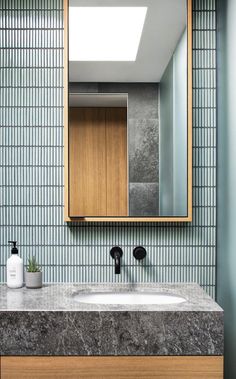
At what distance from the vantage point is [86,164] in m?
1.91

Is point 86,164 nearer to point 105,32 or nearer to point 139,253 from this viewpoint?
point 139,253

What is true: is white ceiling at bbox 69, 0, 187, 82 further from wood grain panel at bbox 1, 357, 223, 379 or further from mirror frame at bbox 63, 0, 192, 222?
wood grain panel at bbox 1, 357, 223, 379

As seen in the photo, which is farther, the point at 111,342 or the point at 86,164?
the point at 86,164

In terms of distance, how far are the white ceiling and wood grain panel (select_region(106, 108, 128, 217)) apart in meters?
0.18

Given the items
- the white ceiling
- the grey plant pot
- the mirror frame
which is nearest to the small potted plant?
the grey plant pot

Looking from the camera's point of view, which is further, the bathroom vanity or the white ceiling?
the white ceiling

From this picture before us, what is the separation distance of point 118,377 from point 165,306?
31 centimetres

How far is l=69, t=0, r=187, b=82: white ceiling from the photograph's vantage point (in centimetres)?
190

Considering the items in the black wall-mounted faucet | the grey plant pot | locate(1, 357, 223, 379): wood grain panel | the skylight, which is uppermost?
the skylight

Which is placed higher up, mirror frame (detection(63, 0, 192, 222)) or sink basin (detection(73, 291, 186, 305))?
mirror frame (detection(63, 0, 192, 222))

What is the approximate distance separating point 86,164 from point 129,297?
2.16 ft

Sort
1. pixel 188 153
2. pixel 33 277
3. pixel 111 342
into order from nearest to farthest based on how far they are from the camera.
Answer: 1. pixel 111 342
2. pixel 33 277
3. pixel 188 153

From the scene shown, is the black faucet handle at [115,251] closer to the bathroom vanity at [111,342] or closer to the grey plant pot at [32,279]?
the grey plant pot at [32,279]

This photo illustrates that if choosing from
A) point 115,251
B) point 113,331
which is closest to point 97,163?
point 115,251
